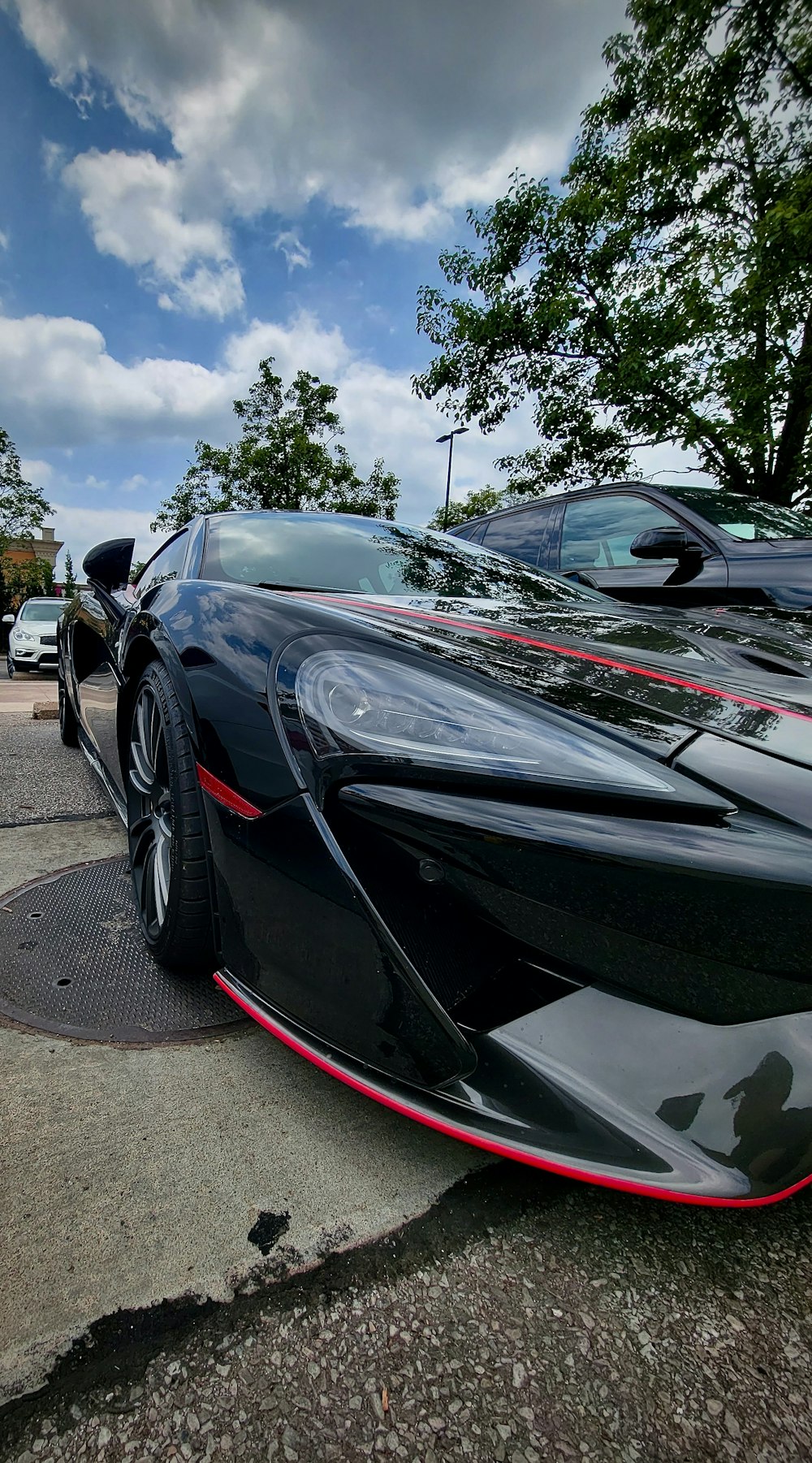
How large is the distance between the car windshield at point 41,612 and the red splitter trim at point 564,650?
12.1 m

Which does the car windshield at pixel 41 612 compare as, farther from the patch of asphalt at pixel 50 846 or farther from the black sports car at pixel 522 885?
the black sports car at pixel 522 885

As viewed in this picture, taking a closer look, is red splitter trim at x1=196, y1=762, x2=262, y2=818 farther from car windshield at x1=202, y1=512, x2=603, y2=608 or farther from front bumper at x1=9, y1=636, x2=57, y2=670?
Result: front bumper at x1=9, y1=636, x2=57, y2=670

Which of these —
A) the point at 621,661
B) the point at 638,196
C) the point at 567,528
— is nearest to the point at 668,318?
the point at 638,196

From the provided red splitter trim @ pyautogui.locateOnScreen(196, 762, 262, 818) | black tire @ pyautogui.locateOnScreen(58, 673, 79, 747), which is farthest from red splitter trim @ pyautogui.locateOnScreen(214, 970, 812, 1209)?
black tire @ pyautogui.locateOnScreen(58, 673, 79, 747)

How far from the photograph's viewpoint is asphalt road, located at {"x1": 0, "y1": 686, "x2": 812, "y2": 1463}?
701 millimetres

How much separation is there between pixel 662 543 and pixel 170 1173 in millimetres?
2997

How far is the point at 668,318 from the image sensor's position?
7586 mm

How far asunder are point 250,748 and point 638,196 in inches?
401

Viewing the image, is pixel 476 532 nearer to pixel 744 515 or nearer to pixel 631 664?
pixel 744 515

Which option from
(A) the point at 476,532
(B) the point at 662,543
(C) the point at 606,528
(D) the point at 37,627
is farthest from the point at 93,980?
(D) the point at 37,627

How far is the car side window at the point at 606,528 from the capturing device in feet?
12.9

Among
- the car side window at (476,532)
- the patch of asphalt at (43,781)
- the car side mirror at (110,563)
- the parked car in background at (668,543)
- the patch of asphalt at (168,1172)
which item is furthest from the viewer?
the car side window at (476,532)

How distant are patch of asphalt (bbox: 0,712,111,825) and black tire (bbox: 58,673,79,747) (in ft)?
0.21

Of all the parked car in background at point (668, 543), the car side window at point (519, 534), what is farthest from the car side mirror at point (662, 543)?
the car side window at point (519, 534)
